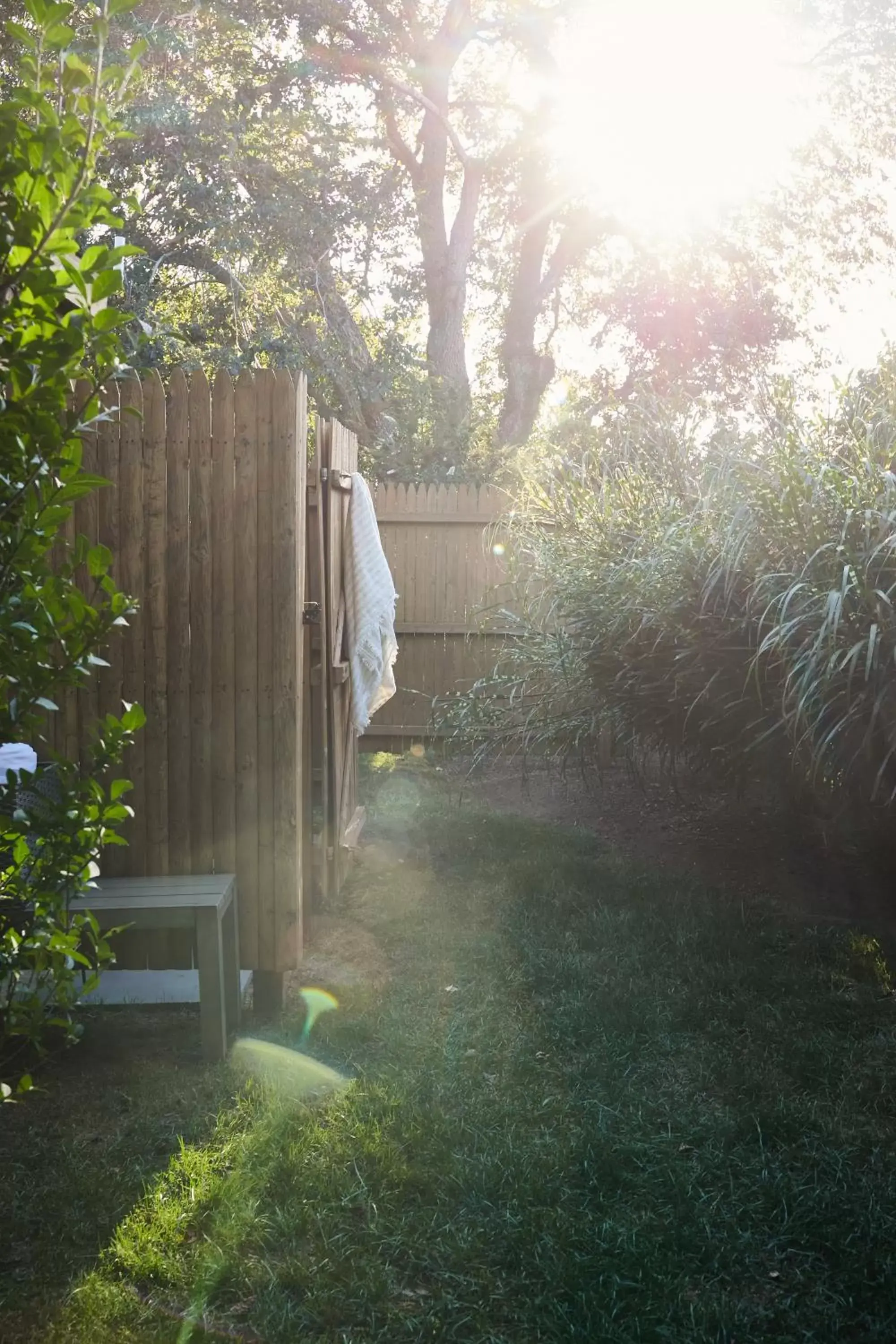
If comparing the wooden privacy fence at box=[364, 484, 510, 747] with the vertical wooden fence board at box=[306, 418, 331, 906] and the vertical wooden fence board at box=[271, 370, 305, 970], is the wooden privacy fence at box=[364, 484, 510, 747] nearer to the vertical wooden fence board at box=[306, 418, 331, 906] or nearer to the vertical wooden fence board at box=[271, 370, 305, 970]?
the vertical wooden fence board at box=[306, 418, 331, 906]

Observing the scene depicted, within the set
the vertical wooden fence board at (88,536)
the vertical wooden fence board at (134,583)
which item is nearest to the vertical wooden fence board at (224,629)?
the vertical wooden fence board at (134,583)

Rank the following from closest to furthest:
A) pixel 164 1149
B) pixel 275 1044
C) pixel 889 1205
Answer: pixel 889 1205
pixel 164 1149
pixel 275 1044

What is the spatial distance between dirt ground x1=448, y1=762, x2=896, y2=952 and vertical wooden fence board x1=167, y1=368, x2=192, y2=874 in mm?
2322

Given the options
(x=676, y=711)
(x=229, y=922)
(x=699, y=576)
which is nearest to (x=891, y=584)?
(x=699, y=576)

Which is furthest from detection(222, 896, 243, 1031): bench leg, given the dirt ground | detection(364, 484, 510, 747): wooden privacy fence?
detection(364, 484, 510, 747): wooden privacy fence

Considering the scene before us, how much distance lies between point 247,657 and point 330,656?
3.58 feet

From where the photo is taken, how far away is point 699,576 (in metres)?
4.32

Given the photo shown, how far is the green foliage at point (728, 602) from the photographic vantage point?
3.64 m

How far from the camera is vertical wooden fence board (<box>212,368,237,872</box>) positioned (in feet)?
12.0

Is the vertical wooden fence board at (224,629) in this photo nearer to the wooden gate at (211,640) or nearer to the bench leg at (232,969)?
the wooden gate at (211,640)

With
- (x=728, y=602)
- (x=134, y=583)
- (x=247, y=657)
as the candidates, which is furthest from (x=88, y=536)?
(x=728, y=602)

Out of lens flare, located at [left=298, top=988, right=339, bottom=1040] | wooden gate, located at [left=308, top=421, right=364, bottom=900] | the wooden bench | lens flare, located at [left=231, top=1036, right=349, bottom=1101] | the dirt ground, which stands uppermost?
wooden gate, located at [left=308, top=421, right=364, bottom=900]

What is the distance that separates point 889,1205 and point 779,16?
588 inches

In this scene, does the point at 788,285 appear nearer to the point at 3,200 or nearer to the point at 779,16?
the point at 779,16
